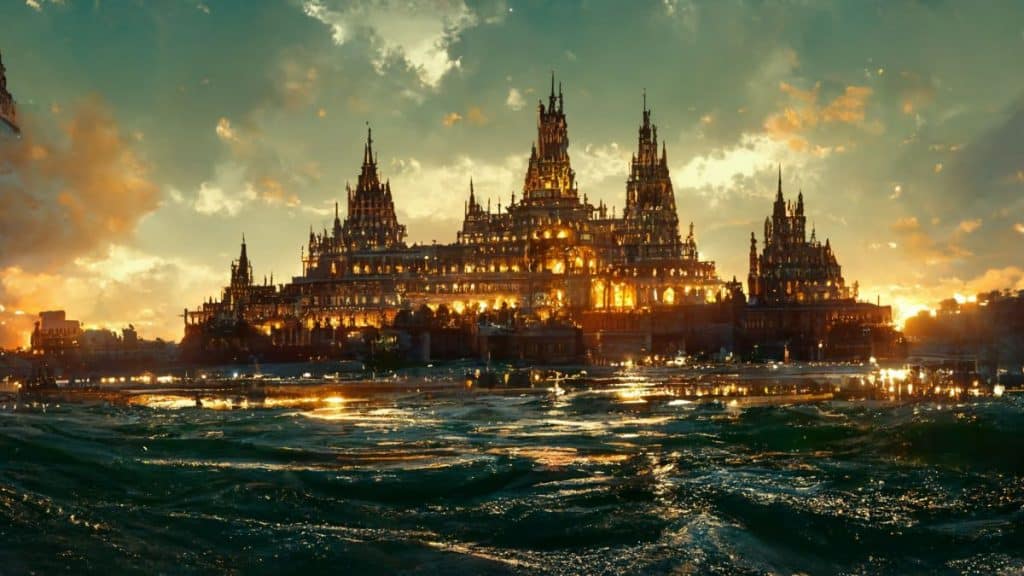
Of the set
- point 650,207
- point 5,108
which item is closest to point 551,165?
point 650,207

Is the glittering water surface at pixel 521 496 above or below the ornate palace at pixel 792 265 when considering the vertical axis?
below

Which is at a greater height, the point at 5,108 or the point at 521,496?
the point at 5,108

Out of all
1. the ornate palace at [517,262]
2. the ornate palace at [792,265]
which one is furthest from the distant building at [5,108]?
the ornate palace at [792,265]

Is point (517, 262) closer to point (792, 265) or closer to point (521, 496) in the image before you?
point (792, 265)

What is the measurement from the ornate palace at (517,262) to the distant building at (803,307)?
11719 mm

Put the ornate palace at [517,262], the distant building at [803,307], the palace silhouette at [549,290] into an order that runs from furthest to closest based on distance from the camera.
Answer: the ornate palace at [517,262] → the distant building at [803,307] → the palace silhouette at [549,290]

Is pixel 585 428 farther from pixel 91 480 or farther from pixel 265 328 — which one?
pixel 265 328

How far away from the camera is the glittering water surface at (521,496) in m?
14.8

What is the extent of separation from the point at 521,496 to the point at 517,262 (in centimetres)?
12720

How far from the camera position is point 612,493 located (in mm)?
20141

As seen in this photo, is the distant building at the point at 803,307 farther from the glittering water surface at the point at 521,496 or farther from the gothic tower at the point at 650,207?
the glittering water surface at the point at 521,496

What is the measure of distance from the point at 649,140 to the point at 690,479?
5870 inches

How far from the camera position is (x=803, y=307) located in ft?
430

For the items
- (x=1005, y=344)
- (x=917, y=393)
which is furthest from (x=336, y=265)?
(x=917, y=393)
